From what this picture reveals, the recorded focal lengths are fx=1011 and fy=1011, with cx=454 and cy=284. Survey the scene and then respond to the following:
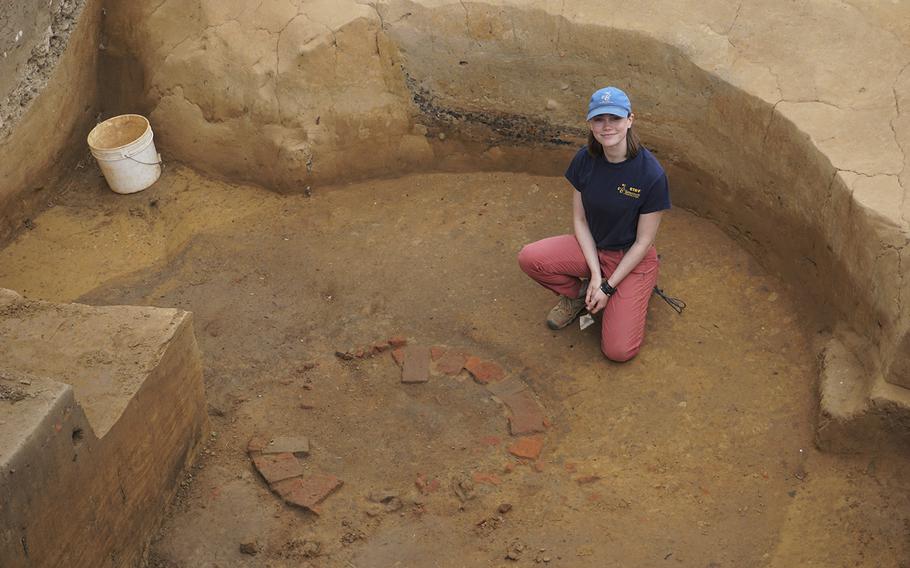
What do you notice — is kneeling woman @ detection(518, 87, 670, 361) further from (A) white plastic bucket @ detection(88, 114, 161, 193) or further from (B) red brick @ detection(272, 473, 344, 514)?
(A) white plastic bucket @ detection(88, 114, 161, 193)

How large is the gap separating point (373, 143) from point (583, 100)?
1263 millimetres

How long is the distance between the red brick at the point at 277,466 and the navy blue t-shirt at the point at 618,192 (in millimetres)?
1796

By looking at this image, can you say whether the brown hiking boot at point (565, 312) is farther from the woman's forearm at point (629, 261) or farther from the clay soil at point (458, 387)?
the woman's forearm at point (629, 261)

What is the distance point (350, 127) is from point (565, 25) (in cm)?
137

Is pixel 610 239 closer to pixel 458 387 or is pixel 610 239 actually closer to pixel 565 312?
pixel 565 312

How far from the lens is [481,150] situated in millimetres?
5957

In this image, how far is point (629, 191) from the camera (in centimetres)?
464

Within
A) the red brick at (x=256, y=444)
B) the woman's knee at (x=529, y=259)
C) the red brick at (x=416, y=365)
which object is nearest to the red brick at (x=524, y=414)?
the red brick at (x=416, y=365)

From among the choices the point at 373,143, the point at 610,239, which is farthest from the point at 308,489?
the point at 373,143

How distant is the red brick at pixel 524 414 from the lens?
14.9 ft

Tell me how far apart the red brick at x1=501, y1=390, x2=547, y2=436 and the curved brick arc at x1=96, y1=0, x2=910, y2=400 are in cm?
140

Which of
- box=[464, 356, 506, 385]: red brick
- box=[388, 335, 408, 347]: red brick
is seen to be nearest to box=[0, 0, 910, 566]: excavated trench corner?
box=[388, 335, 408, 347]: red brick

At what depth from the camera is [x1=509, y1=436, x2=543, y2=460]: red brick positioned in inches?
173

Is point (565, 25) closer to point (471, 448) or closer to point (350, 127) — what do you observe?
point (350, 127)
